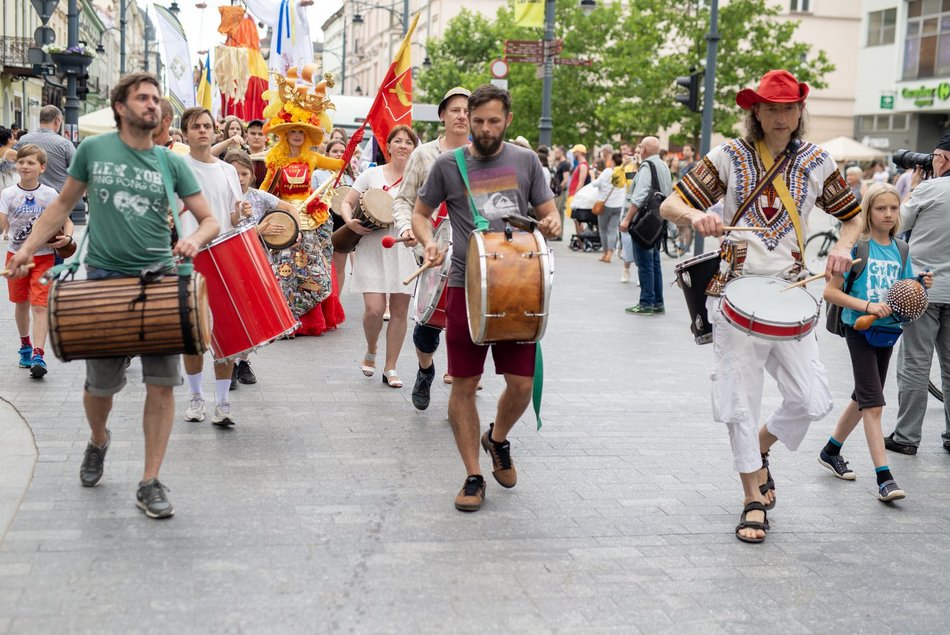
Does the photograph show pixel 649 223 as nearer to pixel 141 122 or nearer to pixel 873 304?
pixel 873 304

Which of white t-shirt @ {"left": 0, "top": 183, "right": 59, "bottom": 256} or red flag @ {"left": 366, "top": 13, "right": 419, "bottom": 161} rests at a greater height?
red flag @ {"left": 366, "top": 13, "right": 419, "bottom": 161}

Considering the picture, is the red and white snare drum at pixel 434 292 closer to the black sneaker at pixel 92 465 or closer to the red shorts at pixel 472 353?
the red shorts at pixel 472 353

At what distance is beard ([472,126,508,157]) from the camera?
5373mm

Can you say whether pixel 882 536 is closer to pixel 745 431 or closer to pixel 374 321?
pixel 745 431

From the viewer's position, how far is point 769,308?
496 cm

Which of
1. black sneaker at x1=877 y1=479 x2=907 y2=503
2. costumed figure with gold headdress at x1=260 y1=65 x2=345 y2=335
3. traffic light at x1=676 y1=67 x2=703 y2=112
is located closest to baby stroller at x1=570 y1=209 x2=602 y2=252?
traffic light at x1=676 y1=67 x2=703 y2=112

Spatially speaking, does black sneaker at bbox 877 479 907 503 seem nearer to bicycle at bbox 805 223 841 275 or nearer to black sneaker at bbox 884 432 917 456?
black sneaker at bbox 884 432 917 456

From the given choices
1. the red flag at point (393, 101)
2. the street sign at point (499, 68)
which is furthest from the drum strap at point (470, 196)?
the street sign at point (499, 68)

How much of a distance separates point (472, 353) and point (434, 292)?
969mm

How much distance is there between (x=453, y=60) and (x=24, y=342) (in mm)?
46406

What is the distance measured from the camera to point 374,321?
8430 mm

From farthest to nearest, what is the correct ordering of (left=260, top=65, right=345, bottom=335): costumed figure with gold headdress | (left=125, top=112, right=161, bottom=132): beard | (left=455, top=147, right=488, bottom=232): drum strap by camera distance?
(left=260, top=65, right=345, bottom=335): costumed figure with gold headdress < (left=455, top=147, right=488, bottom=232): drum strap < (left=125, top=112, right=161, bottom=132): beard

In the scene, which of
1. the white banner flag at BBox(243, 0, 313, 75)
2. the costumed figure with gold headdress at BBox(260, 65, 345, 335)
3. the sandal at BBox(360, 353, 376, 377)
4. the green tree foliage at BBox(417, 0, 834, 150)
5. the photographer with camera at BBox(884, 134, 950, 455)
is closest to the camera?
the photographer with camera at BBox(884, 134, 950, 455)

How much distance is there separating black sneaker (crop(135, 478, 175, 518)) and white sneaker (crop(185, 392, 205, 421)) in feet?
6.08
